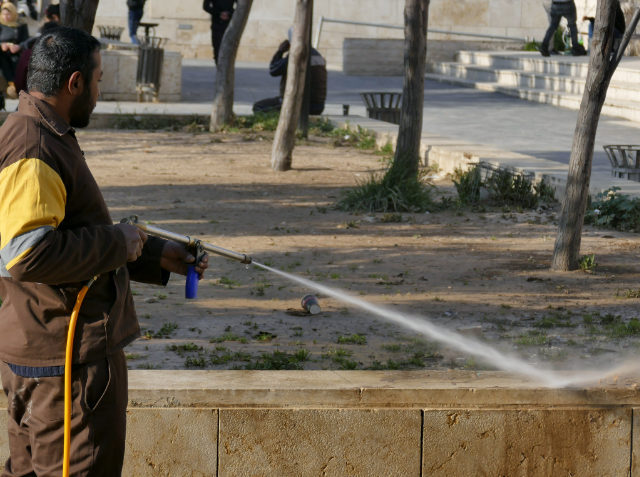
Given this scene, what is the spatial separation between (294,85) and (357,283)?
544 centimetres

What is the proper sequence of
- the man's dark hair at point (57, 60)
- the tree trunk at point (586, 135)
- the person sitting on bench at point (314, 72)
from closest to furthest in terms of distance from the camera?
the man's dark hair at point (57, 60) → the tree trunk at point (586, 135) → the person sitting on bench at point (314, 72)

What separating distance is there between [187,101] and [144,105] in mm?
1454

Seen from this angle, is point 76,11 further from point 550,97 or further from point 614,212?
point 550,97

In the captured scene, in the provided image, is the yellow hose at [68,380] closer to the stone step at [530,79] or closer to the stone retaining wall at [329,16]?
the stone step at [530,79]

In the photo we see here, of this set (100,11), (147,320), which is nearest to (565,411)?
(147,320)

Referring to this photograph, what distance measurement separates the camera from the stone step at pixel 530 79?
A: 16.6 m

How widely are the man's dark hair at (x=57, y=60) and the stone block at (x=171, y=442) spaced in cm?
146

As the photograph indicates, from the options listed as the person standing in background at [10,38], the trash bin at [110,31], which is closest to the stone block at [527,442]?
the person standing in background at [10,38]

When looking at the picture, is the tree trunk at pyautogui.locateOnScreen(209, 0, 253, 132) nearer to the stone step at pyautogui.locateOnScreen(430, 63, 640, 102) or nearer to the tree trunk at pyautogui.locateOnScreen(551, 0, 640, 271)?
the stone step at pyautogui.locateOnScreen(430, 63, 640, 102)

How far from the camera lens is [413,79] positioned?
33.1 ft

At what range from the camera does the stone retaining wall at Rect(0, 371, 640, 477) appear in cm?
334

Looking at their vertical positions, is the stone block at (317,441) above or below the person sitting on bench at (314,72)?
below

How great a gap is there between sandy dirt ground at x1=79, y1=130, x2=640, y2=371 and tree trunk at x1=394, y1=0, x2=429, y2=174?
0.63 m

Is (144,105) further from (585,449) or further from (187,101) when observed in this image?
(585,449)
